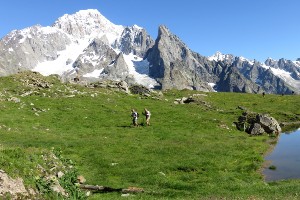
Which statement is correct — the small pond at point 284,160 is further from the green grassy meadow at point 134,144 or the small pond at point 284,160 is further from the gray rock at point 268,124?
the gray rock at point 268,124

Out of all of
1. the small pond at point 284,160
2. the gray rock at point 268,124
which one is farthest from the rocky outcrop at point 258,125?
the small pond at point 284,160

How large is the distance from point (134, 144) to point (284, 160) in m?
17.5

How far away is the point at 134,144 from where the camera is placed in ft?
146

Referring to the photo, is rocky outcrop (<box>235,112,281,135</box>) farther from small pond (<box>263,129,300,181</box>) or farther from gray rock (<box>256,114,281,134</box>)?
small pond (<box>263,129,300,181</box>)

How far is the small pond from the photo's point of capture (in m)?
36.8

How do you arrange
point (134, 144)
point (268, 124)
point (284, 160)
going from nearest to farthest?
1. point (284, 160)
2. point (134, 144)
3. point (268, 124)

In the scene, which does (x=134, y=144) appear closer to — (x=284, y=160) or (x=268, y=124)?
(x=284, y=160)

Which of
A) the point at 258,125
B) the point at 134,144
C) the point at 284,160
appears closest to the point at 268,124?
the point at 258,125

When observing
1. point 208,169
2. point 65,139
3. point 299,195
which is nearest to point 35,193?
point 299,195

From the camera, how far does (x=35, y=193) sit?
1920cm

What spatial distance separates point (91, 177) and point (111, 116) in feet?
98.4

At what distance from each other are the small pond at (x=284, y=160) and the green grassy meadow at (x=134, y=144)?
1453mm

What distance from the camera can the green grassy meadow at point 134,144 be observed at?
2675 centimetres

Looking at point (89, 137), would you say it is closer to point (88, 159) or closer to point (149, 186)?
point (88, 159)
